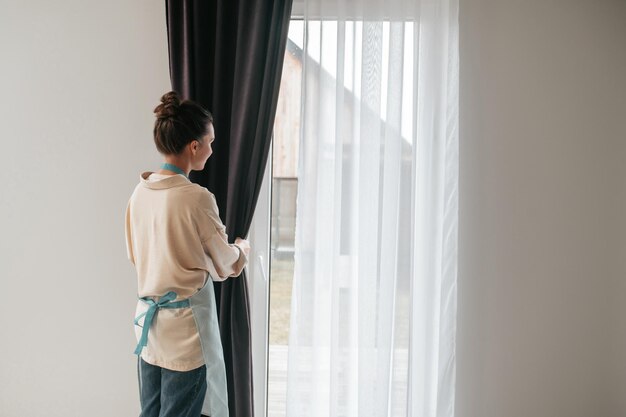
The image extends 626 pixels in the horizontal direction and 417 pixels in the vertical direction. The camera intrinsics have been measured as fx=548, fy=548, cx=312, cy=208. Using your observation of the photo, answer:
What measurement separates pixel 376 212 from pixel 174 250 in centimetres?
91

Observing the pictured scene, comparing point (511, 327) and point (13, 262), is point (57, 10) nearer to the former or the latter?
point (13, 262)

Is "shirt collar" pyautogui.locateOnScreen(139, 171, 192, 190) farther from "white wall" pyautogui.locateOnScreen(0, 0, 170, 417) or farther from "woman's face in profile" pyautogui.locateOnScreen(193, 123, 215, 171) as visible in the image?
"white wall" pyautogui.locateOnScreen(0, 0, 170, 417)

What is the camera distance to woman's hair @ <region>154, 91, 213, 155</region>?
1.73m

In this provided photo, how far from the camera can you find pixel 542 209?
233cm

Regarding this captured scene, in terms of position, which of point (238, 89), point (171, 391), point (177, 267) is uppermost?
point (238, 89)

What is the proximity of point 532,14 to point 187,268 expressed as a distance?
175 cm

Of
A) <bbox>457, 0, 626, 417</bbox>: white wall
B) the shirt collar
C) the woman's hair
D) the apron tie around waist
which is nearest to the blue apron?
the apron tie around waist

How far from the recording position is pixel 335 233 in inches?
89.1

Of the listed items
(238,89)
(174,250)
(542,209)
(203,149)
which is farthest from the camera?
(542,209)

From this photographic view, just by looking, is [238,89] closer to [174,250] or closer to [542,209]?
[174,250]

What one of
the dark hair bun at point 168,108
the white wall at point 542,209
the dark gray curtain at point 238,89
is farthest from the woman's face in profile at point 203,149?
the white wall at point 542,209

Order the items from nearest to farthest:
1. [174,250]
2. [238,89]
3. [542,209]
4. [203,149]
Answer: [174,250] < [203,149] < [238,89] < [542,209]

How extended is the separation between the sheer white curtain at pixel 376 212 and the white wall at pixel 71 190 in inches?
28.2

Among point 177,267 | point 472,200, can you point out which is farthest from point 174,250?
point 472,200
